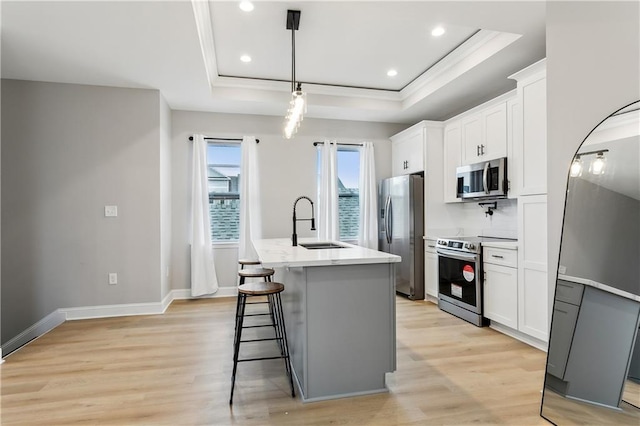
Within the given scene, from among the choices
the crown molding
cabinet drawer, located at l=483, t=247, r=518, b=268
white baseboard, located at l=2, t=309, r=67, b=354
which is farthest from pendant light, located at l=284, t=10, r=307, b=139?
white baseboard, located at l=2, t=309, r=67, b=354

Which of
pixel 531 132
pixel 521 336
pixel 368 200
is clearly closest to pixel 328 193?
pixel 368 200

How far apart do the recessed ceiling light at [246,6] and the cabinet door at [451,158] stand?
277 centimetres

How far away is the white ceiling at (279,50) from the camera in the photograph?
2559mm

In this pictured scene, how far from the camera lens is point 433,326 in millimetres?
3590

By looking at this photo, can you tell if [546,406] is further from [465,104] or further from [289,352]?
[465,104]

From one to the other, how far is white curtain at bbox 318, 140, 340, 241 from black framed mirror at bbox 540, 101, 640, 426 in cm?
354

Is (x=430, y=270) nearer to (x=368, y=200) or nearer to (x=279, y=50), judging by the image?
(x=368, y=200)

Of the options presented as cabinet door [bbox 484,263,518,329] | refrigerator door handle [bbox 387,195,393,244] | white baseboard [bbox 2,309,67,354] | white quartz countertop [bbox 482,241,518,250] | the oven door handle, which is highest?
refrigerator door handle [bbox 387,195,393,244]

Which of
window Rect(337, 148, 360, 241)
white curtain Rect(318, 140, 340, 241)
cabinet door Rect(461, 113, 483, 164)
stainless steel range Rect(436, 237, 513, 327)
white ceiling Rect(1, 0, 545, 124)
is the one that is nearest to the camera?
white ceiling Rect(1, 0, 545, 124)

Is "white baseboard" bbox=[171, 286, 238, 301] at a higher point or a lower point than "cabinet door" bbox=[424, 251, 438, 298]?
lower

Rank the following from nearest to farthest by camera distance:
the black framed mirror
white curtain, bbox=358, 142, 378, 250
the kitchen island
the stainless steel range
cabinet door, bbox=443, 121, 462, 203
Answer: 1. the black framed mirror
2. the kitchen island
3. the stainless steel range
4. cabinet door, bbox=443, 121, 462, 203
5. white curtain, bbox=358, 142, 378, 250

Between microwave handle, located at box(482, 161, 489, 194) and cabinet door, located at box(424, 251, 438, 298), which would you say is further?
cabinet door, located at box(424, 251, 438, 298)

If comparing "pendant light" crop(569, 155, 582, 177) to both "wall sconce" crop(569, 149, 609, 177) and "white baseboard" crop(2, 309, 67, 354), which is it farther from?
"white baseboard" crop(2, 309, 67, 354)

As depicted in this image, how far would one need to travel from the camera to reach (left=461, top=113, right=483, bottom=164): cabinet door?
3.91 metres
